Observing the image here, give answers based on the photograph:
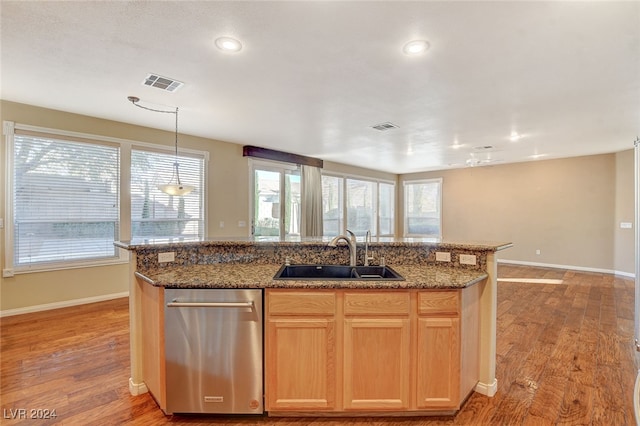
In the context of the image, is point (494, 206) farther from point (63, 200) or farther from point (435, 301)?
point (63, 200)

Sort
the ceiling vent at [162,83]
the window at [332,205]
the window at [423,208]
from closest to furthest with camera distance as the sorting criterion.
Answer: the ceiling vent at [162,83], the window at [332,205], the window at [423,208]

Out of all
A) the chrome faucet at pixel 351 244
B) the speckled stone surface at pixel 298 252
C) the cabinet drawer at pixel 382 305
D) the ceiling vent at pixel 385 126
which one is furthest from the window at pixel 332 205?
the cabinet drawer at pixel 382 305

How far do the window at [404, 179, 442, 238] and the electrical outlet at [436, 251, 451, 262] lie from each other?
7.16 meters

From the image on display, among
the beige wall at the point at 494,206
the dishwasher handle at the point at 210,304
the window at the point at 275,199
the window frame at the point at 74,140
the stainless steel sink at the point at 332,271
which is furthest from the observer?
the window at the point at 275,199

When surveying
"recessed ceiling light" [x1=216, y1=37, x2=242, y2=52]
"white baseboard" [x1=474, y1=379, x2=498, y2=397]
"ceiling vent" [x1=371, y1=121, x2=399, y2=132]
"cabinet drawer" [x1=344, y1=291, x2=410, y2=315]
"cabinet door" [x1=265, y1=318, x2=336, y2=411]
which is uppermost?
"recessed ceiling light" [x1=216, y1=37, x2=242, y2=52]

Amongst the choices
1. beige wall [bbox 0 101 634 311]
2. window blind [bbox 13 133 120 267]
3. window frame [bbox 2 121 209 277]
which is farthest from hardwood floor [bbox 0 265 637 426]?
window blind [bbox 13 133 120 267]

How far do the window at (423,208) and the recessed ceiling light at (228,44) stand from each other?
7.91 meters

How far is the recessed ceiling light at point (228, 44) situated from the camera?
7.32ft

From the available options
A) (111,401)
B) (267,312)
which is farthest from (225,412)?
(111,401)

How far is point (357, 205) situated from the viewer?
8602mm

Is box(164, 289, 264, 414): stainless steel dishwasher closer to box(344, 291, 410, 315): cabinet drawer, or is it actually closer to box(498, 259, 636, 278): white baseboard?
box(344, 291, 410, 315): cabinet drawer

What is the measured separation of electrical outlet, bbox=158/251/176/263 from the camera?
2.24 meters

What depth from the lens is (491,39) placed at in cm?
219

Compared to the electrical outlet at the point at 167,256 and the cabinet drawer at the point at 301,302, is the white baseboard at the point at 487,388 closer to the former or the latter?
the cabinet drawer at the point at 301,302
